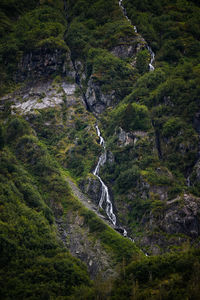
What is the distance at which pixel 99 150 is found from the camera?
385 feet

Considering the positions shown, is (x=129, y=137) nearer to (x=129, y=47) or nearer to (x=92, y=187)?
(x=92, y=187)

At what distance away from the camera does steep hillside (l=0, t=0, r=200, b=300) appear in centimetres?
6788

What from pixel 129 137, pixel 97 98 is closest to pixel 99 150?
pixel 129 137

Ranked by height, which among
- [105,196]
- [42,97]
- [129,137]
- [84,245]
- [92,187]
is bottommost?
[105,196]

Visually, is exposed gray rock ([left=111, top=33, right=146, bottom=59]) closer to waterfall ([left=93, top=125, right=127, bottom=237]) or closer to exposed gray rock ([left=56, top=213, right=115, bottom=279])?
waterfall ([left=93, top=125, right=127, bottom=237])

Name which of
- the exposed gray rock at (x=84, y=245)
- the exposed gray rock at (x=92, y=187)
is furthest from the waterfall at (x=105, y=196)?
the exposed gray rock at (x=84, y=245)

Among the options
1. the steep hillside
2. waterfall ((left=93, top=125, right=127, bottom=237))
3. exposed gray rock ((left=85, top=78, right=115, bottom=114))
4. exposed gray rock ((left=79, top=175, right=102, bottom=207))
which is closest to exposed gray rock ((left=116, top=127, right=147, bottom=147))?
the steep hillside

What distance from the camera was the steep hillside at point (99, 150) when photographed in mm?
67875

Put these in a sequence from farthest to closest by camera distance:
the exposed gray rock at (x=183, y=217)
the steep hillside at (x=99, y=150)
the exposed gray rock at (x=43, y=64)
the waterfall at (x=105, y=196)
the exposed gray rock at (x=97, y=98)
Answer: the exposed gray rock at (x=43, y=64)
the exposed gray rock at (x=97, y=98)
the waterfall at (x=105, y=196)
the exposed gray rock at (x=183, y=217)
the steep hillside at (x=99, y=150)

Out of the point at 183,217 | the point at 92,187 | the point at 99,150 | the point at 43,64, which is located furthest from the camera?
the point at 43,64

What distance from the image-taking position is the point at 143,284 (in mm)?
62000

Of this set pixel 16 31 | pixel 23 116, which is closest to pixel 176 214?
pixel 23 116

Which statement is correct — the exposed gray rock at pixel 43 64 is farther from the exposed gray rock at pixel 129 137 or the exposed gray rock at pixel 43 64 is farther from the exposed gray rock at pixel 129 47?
the exposed gray rock at pixel 129 137

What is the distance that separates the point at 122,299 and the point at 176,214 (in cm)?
3143
